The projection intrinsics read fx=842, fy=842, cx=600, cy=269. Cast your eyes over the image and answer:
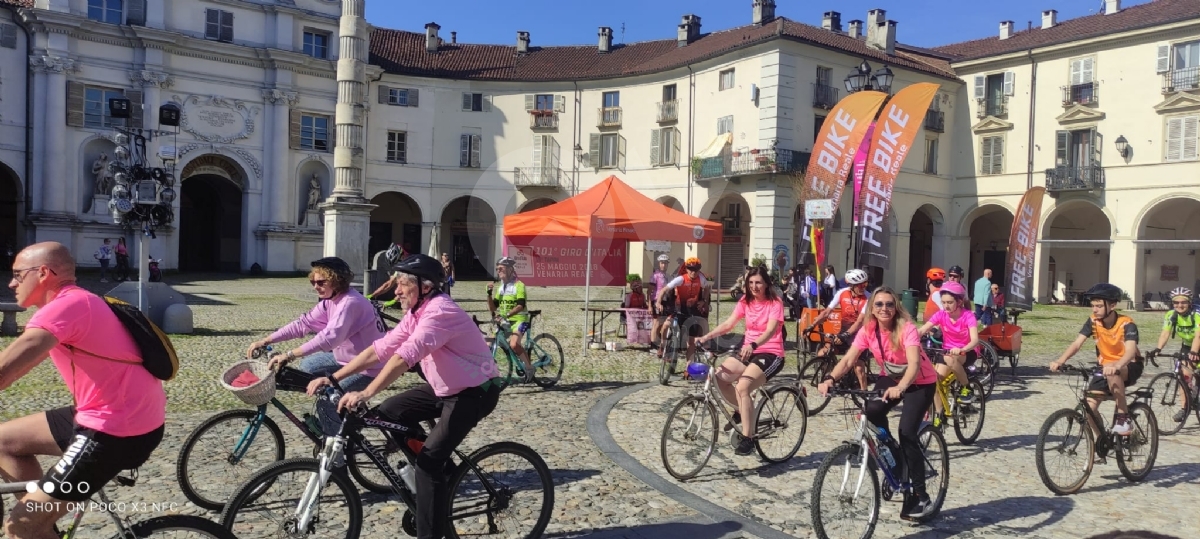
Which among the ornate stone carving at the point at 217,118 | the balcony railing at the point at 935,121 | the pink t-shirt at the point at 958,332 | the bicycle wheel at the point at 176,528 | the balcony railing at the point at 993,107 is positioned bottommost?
the bicycle wheel at the point at 176,528

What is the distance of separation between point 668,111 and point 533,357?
27242mm

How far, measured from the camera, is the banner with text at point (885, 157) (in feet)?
41.5

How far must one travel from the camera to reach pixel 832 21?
3853 cm

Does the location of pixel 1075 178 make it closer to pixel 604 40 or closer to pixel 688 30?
pixel 688 30

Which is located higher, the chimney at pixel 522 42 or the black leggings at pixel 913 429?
the chimney at pixel 522 42

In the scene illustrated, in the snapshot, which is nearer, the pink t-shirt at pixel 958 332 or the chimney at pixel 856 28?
the pink t-shirt at pixel 958 332

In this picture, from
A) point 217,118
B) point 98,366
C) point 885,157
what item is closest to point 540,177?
point 217,118

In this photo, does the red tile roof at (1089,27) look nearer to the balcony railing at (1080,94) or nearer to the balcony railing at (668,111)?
the balcony railing at (1080,94)

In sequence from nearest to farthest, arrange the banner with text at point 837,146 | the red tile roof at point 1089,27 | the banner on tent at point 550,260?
the banner with text at point 837,146, the banner on tent at point 550,260, the red tile roof at point 1089,27

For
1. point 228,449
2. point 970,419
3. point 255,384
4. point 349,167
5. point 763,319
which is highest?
point 349,167

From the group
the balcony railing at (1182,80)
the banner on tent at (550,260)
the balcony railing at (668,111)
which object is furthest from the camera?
the balcony railing at (668,111)

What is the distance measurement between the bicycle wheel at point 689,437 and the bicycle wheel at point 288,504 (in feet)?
9.28

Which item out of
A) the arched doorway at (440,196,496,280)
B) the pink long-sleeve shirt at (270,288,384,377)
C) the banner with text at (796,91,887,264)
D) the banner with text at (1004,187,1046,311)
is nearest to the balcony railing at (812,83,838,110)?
the arched doorway at (440,196,496,280)

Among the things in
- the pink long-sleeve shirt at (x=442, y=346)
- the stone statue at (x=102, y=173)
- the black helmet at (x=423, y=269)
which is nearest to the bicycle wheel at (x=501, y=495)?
the pink long-sleeve shirt at (x=442, y=346)
